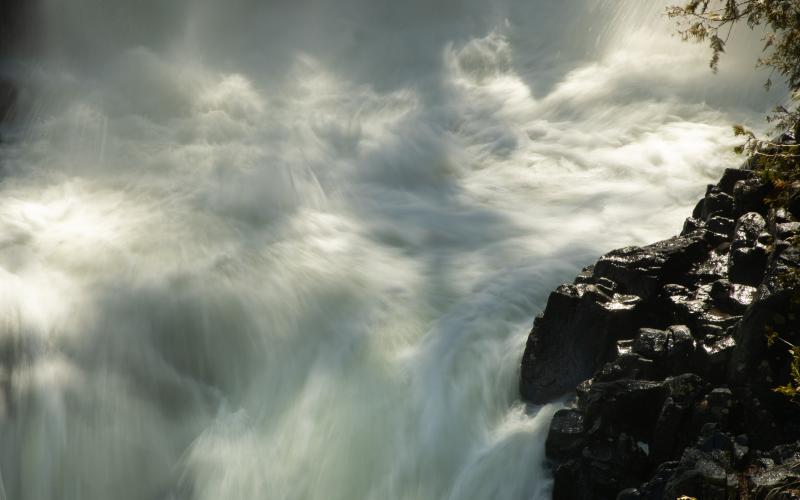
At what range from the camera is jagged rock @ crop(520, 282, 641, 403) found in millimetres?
7355

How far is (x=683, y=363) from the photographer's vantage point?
663 centimetres

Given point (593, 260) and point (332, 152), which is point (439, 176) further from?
point (593, 260)

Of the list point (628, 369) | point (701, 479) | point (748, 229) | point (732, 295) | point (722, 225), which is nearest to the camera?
point (701, 479)

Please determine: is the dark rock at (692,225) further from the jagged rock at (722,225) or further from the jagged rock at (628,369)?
the jagged rock at (628,369)

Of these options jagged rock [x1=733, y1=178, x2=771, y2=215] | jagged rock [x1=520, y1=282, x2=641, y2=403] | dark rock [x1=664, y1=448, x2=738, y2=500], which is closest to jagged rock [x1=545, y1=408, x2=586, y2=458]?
jagged rock [x1=520, y1=282, x2=641, y2=403]

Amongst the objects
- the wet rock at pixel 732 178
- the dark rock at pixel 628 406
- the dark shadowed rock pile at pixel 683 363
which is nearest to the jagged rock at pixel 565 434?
the dark shadowed rock pile at pixel 683 363

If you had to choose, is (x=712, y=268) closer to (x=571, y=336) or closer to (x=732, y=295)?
(x=732, y=295)

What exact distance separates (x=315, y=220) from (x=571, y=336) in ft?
18.4

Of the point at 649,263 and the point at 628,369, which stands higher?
the point at 649,263

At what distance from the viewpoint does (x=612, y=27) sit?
17500 mm

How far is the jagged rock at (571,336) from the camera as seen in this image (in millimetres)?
7355

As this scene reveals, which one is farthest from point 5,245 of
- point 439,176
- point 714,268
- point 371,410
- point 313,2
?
point 313,2

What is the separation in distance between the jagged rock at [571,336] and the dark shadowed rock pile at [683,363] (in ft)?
0.04

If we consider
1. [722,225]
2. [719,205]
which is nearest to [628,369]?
[722,225]
